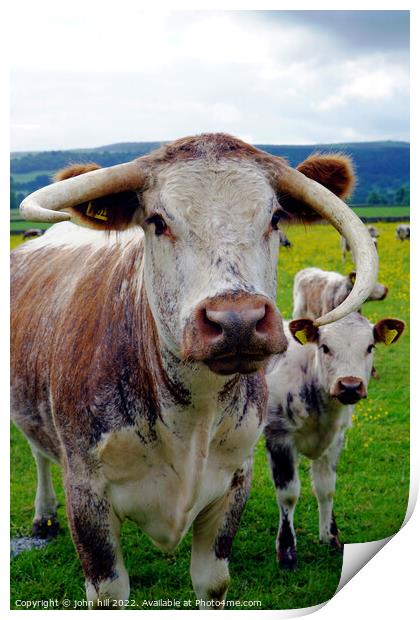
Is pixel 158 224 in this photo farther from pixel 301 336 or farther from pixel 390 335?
pixel 390 335

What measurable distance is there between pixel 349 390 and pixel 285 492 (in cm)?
76

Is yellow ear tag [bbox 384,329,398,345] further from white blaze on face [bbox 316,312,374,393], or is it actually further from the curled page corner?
the curled page corner

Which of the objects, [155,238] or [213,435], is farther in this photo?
[213,435]

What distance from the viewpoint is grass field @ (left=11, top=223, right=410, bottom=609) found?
4.28 meters

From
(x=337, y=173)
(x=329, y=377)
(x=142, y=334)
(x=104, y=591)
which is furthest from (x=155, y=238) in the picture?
(x=329, y=377)

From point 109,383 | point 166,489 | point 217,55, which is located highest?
point 217,55

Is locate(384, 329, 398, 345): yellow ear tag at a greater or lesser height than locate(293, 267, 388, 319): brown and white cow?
lesser

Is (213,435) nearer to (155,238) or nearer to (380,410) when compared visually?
(155,238)

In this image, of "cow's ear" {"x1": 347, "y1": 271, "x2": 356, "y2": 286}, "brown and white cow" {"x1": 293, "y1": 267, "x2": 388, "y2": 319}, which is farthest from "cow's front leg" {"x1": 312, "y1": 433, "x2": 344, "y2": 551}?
"cow's ear" {"x1": 347, "y1": 271, "x2": 356, "y2": 286}

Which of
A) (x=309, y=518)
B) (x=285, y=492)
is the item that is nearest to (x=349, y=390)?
(x=285, y=492)

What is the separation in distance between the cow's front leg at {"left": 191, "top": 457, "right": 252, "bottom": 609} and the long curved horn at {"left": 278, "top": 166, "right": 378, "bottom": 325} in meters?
Answer: 1.37

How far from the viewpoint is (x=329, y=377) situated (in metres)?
4.86

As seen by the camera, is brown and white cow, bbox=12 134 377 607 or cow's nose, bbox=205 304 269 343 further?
brown and white cow, bbox=12 134 377 607

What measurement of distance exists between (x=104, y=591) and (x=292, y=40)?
292 centimetres
